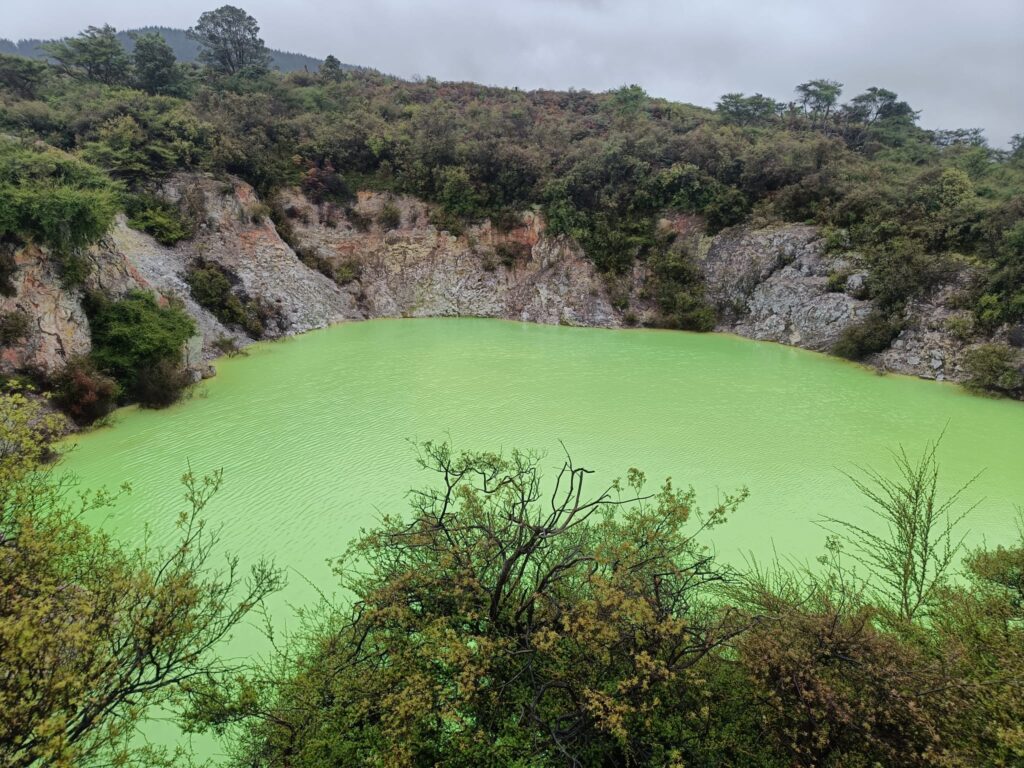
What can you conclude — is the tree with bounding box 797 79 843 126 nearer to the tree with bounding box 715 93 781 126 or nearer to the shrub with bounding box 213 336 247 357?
the tree with bounding box 715 93 781 126

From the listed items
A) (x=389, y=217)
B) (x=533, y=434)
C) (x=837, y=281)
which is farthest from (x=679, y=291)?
(x=533, y=434)

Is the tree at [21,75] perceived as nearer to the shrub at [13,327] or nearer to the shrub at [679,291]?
the shrub at [13,327]

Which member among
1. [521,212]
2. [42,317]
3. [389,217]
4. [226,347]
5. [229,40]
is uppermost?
[229,40]

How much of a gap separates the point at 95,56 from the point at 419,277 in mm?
22760

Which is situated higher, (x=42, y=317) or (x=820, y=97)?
(x=820, y=97)

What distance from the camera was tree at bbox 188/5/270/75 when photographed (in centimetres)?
3619

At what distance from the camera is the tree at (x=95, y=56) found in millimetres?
28578

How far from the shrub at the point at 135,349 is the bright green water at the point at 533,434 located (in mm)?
698

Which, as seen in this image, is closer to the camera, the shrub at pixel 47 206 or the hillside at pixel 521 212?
the shrub at pixel 47 206

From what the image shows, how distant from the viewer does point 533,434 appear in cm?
1125

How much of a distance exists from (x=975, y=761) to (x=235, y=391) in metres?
15.7

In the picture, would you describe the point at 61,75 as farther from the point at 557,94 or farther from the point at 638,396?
the point at 638,396

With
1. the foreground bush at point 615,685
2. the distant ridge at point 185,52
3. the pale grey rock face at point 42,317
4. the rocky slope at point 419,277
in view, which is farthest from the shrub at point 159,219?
the distant ridge at point 185,52

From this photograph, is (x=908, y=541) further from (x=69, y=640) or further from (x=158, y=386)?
(x=158, y=386)
